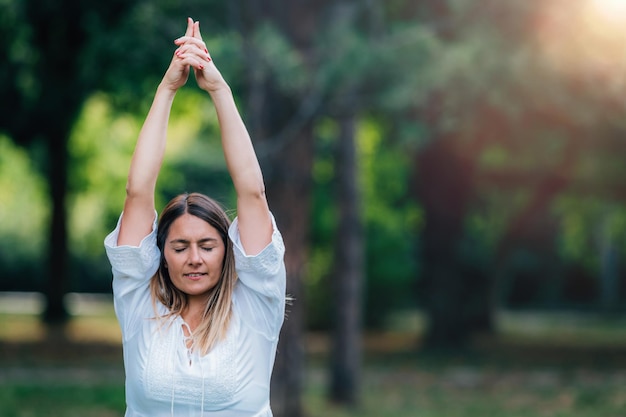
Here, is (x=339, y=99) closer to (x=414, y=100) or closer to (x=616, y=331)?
(x=414, y=100)

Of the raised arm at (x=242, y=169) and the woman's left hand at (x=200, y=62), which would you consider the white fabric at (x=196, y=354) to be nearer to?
the raised arm at (x=242, y=169)

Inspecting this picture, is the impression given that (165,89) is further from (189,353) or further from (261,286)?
(189,353)

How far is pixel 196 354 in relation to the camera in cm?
290

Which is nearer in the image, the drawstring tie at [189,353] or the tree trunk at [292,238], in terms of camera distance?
the drawstring tie at [189,353]

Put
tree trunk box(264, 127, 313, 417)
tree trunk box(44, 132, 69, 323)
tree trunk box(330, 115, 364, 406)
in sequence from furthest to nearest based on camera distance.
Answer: tree trunk box(44, 132, 69, 323) < tree trunk box(330, 115, 364, 406) < tree trunk box(264, 127, 313, 417)

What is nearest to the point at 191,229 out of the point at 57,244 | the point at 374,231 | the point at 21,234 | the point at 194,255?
the point at 194,255

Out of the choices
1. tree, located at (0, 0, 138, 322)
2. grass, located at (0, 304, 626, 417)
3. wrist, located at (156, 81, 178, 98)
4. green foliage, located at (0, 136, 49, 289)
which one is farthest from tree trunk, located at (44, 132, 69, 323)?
wrist, located at (156, 81, 178, 98)

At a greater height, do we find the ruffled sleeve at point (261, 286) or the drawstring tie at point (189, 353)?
the ruffled sleeve at point (261, 286)

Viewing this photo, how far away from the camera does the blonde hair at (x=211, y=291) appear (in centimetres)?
295

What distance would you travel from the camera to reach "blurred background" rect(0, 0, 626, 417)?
31.9 ft

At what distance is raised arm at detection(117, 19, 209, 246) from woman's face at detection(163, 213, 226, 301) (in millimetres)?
95

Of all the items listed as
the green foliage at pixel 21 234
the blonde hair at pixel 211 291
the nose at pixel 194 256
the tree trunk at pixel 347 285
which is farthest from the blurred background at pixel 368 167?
the nose at pixel 194 256

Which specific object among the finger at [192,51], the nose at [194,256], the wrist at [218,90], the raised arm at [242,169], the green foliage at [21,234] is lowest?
the nose at [194,256]

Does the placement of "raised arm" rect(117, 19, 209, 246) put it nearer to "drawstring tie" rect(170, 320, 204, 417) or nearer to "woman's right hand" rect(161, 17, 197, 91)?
"woman's right hand" rect(161, 17, 197, 91)
